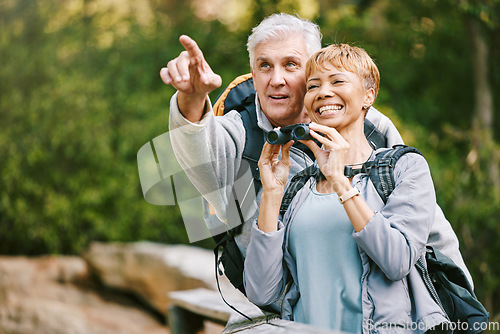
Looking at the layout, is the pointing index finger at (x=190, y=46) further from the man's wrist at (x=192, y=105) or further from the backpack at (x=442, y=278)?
the backpack at (x=442, y=278)

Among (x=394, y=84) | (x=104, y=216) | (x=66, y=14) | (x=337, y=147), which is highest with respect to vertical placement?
(x=66, y=14)

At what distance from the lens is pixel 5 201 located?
21.0ft

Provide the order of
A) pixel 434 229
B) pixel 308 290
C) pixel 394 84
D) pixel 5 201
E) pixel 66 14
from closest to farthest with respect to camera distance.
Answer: pixel 308 290 < pixel 434 229 < pixel 5 201 < pixel 394 84 < pixel 66 14

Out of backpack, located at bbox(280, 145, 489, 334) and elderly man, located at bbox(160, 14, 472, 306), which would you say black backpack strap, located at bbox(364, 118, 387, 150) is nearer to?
elderly man, located at bbox(160, 14, 472, 306)

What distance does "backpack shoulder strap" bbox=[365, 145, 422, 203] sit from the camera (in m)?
1.63

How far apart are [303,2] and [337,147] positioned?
6.19 m

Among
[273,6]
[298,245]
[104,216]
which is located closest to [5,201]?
[104,216]

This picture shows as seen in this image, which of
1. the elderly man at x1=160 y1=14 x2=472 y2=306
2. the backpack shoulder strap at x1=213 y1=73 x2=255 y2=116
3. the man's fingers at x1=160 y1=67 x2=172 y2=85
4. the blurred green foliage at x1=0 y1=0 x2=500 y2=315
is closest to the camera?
the man's fingers at x1=160 y1=67 x2=172 y2=85

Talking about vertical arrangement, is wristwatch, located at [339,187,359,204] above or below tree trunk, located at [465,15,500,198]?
below

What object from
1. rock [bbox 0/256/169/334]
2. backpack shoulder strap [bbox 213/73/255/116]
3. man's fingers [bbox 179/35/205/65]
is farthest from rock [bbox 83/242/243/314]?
man's fingers [bbox 179/35/205/65]

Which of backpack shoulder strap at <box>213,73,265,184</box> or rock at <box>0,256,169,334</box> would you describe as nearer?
backpack shoulder strap at <box>213,73,265,184</box>

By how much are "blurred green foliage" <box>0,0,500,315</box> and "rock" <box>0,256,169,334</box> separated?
0.49 metres

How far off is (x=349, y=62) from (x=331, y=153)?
34 cm

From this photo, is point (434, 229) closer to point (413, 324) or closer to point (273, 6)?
point (413, 324)
